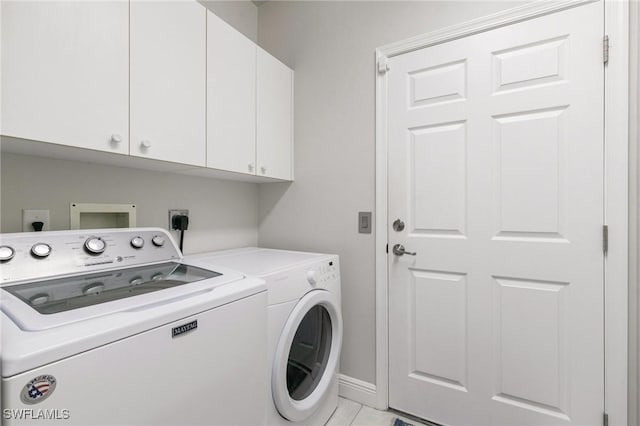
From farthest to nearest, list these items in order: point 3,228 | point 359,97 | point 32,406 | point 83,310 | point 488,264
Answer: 1. point 359,97
2. point 488,264
3. point 3,228
4. point 83,310
5. point 32,406

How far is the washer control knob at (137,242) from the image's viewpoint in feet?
4.12

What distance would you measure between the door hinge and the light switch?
82cm

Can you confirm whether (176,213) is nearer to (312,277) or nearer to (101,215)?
(101,215)

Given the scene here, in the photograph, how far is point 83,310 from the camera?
0.74 meters

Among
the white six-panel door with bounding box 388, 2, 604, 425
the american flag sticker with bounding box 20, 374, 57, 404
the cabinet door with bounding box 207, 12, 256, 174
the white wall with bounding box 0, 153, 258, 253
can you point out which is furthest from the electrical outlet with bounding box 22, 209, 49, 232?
the white six-panel door with bounding box 388, 2, 604, 425

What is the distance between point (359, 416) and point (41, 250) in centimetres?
167

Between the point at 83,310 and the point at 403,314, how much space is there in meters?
1.45

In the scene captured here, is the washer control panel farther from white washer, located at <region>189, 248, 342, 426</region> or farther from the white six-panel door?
the white six-panel door

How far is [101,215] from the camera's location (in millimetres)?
1409

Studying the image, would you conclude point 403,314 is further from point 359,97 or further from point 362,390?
point 359,97

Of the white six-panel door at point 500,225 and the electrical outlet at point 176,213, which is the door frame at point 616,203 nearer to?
the white six-panel door at point 500,225

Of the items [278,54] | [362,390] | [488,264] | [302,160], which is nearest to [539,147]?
[488,264]

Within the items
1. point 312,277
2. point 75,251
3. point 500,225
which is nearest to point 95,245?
point 75,251

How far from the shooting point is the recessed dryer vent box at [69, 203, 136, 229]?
1.29 m
